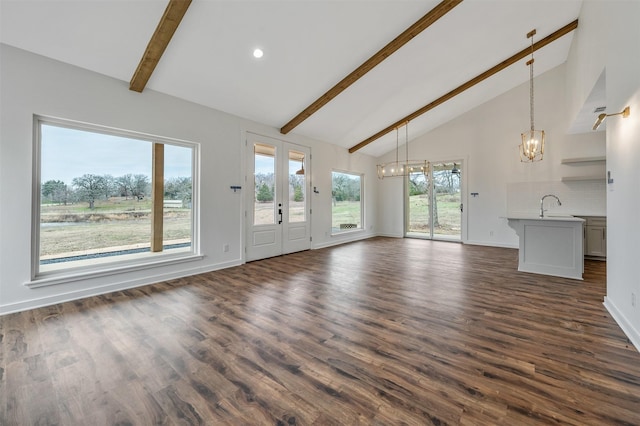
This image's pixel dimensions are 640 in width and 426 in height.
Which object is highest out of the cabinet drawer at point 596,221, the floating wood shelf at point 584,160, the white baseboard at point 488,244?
the floating wood shelf at point 584,160

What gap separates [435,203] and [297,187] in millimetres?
4467

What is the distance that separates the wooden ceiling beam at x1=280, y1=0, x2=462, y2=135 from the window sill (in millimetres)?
3335

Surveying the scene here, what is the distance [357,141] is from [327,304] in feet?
18.6

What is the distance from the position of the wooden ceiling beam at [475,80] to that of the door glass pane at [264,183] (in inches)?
122

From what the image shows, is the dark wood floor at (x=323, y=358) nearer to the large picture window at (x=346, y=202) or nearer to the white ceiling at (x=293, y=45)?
the white ceiling at (x=293, y=45)

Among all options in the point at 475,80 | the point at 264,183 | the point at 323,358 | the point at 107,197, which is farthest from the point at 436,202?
the point at 107,197

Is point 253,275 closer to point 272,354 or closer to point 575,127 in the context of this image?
point 272,354

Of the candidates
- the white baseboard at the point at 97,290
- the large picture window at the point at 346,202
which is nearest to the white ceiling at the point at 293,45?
the large picture window at the point at 346,202

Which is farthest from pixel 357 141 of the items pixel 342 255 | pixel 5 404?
pixel 5 404

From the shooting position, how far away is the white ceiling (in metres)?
2.94

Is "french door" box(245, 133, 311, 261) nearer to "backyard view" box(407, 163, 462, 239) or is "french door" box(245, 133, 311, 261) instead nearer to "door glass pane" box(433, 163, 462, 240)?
"backyard view" box(407, 163, 462, 239)

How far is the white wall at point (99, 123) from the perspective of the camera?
294cm

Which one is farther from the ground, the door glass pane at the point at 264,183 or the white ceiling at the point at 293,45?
the white ceiling at the point at 293,45

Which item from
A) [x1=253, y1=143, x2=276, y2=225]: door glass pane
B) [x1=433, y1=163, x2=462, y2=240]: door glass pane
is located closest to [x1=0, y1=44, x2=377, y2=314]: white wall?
[x1=253, y1=143, x2=276, y2=225]: door glass pane
